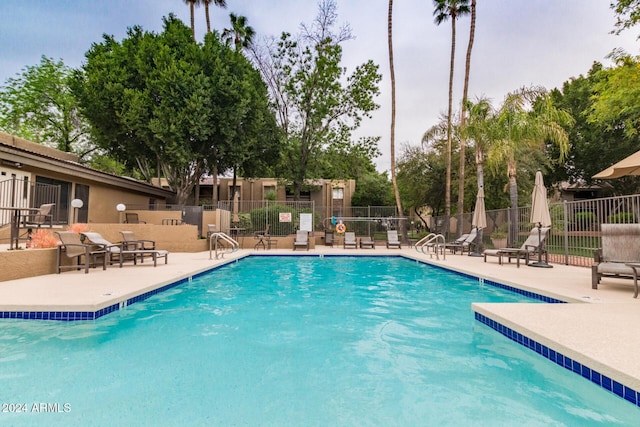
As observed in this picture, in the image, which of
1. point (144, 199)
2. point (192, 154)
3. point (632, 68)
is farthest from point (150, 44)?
point (632, 68)

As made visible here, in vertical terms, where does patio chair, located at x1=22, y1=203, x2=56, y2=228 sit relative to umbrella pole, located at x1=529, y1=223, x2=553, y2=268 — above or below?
above

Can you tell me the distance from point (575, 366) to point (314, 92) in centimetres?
2067

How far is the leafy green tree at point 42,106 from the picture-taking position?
23984mm

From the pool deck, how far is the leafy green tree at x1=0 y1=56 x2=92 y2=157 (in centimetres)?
2195

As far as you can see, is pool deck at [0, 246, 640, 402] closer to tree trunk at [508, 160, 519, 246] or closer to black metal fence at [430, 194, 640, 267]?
black metal fence at [430, 194, 640, 267]

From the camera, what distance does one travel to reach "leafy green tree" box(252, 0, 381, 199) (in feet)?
68.7

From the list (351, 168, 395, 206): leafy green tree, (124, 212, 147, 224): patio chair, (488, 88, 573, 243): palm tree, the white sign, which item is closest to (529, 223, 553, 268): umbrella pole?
(488, 88, 573, 243): palm tree

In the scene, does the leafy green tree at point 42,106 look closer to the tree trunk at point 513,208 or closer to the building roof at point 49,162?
the building roof at point 49,162

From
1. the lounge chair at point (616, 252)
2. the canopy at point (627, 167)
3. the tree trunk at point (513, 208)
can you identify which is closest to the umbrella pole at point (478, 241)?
the tree trunk at point (513, 208)

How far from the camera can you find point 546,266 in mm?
8906

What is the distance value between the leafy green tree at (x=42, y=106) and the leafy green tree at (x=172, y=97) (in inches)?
294

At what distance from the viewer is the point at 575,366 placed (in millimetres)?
2795

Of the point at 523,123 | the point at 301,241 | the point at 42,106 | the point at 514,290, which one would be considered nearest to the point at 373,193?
the point at 301,241

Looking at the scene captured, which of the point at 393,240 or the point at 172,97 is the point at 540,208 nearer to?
the point at 393,240
